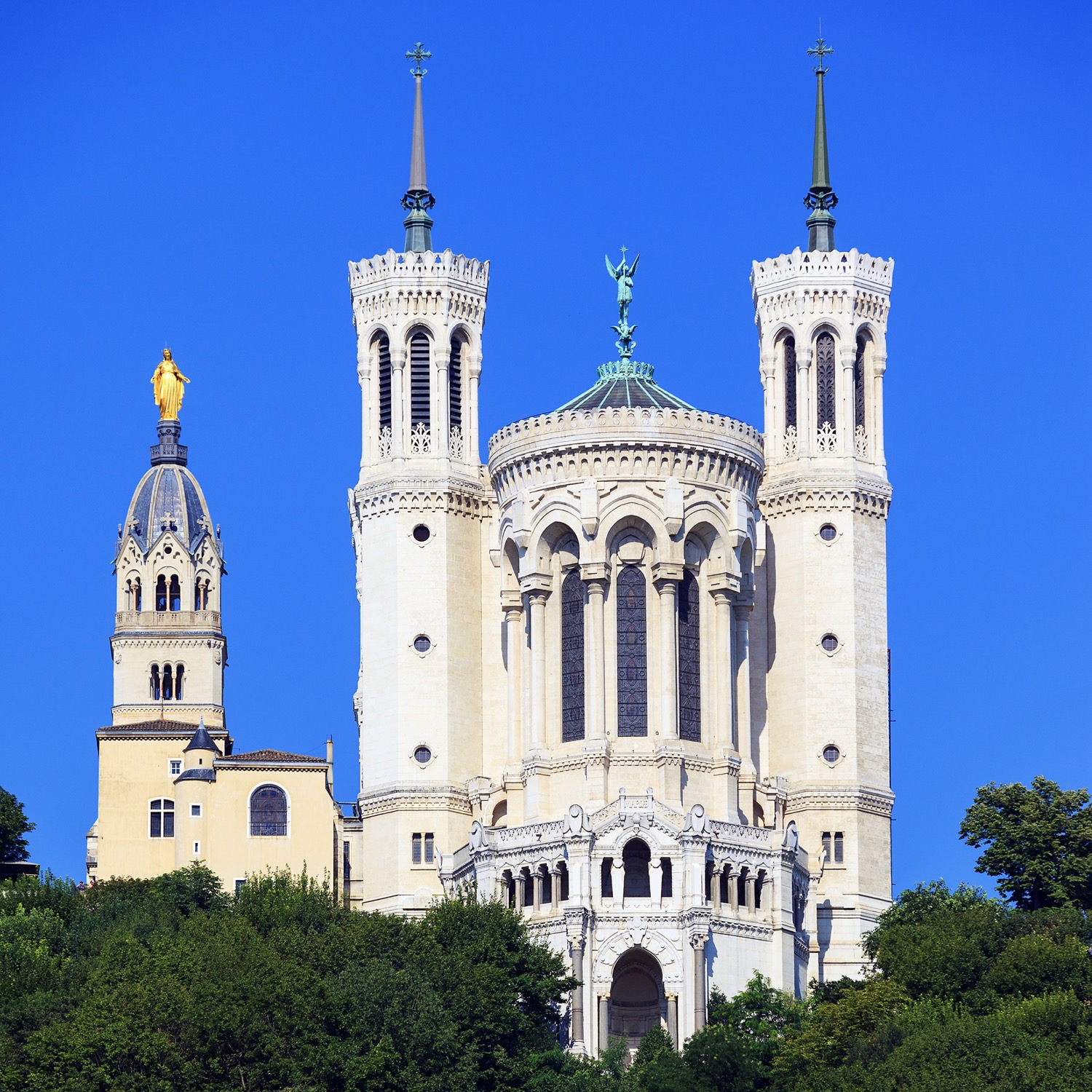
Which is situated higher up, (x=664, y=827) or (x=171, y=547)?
(x=171, y=547)

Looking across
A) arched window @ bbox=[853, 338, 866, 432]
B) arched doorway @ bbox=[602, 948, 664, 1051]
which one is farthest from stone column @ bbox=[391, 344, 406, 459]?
arched doorway @ bbox=[602, 948, 664, 1051]

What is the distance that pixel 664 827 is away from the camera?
12812 cm

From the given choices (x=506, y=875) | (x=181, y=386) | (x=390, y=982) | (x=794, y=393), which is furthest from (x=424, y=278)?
(x=181, y=386)

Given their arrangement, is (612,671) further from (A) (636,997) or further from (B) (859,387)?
(B) (859,387)

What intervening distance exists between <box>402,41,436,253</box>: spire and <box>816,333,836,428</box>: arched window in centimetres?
1663

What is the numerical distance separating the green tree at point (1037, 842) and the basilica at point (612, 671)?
743cm

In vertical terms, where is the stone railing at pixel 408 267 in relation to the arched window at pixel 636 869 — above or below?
above

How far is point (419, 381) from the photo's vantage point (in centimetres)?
14325

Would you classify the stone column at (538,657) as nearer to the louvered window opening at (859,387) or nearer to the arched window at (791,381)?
the arched window at (791,381)

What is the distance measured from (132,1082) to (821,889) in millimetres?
38533

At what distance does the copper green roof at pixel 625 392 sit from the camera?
5369 inches

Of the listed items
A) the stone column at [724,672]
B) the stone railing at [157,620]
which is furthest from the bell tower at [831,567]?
the stone railing at [157,620]

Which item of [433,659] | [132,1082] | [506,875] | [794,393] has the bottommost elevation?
[132,1082]

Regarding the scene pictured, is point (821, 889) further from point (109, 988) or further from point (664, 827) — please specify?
point (109, 988)
